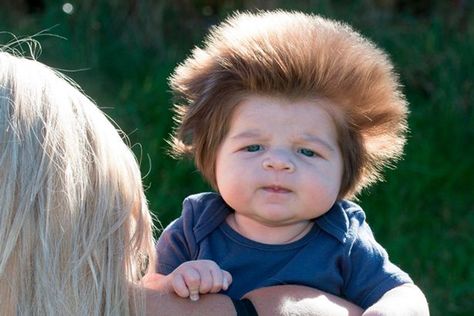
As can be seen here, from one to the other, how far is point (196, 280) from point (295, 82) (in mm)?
519

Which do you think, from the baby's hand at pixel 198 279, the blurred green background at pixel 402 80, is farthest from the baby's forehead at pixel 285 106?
the blurred green background at pixel 402 80

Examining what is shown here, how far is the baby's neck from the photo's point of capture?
2.53m

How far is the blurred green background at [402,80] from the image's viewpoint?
5809mm

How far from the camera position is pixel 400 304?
7.70 feet

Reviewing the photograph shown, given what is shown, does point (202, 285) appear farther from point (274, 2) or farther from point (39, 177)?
point (274, 2)

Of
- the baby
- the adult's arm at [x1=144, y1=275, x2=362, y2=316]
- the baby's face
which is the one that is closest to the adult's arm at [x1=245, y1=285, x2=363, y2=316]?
the adult's arm at [x1=144, y1=275, x2=362, y2=316]

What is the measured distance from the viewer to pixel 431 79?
6793 mm

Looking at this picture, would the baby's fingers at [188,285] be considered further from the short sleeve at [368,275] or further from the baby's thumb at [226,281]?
the short sleeve at [368,275]

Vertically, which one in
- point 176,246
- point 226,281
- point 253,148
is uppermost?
point 253,148

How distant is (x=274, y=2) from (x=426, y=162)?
4.96ft

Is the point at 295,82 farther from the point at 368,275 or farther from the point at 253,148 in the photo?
the point at 368,275

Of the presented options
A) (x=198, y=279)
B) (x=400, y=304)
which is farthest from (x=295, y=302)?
(x=400, y=304)

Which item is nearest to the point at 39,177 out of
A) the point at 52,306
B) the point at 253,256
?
the point at 52,306

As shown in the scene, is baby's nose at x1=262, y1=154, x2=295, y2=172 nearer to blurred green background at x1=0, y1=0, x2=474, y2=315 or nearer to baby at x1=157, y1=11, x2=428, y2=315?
baby at x1=157, y1=11, x2=428, y2=315
